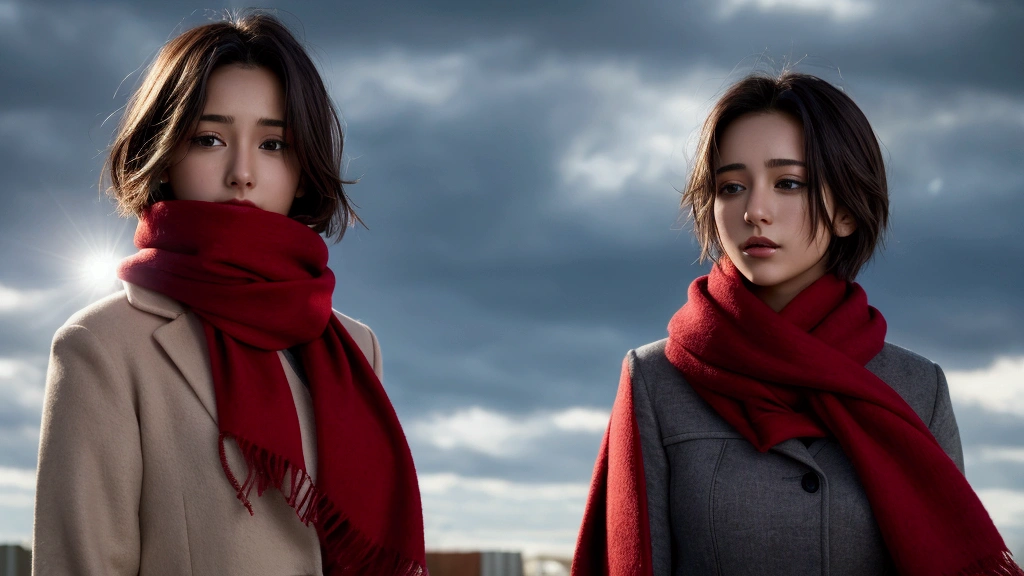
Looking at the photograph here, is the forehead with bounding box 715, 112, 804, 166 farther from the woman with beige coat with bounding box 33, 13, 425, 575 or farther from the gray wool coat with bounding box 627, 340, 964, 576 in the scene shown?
the woman with beige coat with bounding box 33, 13, 425, 575

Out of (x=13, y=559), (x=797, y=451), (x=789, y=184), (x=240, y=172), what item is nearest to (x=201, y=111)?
(x=240, y=172)

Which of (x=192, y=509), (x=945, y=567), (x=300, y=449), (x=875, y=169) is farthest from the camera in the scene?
(x=875, y=169)

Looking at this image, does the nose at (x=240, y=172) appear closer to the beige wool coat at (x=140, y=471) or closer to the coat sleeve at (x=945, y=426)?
the beige wool coat at (x=140, y=471)

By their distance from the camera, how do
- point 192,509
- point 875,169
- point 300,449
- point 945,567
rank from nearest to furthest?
1. point 192,509
2. point 300,449
3. point 945,567
4. point 875,169

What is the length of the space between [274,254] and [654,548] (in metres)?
1.35

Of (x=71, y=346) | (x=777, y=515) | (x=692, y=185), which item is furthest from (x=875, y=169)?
(x=71, y=346)

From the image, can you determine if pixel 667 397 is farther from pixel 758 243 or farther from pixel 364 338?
pixel 364 338

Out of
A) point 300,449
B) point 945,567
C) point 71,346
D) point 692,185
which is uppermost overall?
point 692,185

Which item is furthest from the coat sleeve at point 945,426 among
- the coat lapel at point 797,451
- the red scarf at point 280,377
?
the red scarf at point 280,377

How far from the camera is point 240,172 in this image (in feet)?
8.43

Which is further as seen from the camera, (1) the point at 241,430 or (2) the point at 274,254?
(2) the point at 274,254

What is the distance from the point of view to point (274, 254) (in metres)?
2.70

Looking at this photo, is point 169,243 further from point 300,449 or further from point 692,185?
point 692,185

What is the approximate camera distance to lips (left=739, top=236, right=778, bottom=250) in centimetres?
285
